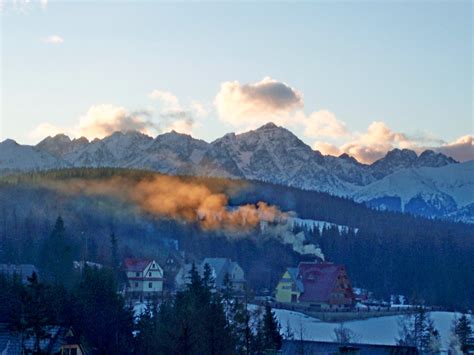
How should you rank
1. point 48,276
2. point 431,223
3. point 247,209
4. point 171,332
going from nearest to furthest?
point 171,332 < point 48,276 < point 247,209 < point 431,223

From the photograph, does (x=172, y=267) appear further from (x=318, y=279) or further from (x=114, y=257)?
(x=318, y=279)

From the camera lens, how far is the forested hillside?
342 ft

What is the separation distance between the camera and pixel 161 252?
119 metres

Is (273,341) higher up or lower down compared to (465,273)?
lower down

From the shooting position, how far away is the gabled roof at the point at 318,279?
303 feet

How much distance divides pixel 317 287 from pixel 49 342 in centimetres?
5639

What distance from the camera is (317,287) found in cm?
9394

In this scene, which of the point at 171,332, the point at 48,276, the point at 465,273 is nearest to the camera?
the point at 171,332

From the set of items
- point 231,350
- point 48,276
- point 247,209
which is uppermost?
point 247,209

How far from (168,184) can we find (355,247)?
48.5 m

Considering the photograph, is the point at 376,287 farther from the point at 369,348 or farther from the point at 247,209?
the point at 369,348

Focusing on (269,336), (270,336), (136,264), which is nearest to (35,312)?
(269,336)

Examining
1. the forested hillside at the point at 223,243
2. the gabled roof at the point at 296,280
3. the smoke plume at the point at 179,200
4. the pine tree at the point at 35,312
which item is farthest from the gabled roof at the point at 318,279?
the pine tree at the point at 35,312

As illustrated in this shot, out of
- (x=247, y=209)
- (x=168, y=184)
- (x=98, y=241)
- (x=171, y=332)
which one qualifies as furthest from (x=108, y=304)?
(x=168, y=184)
